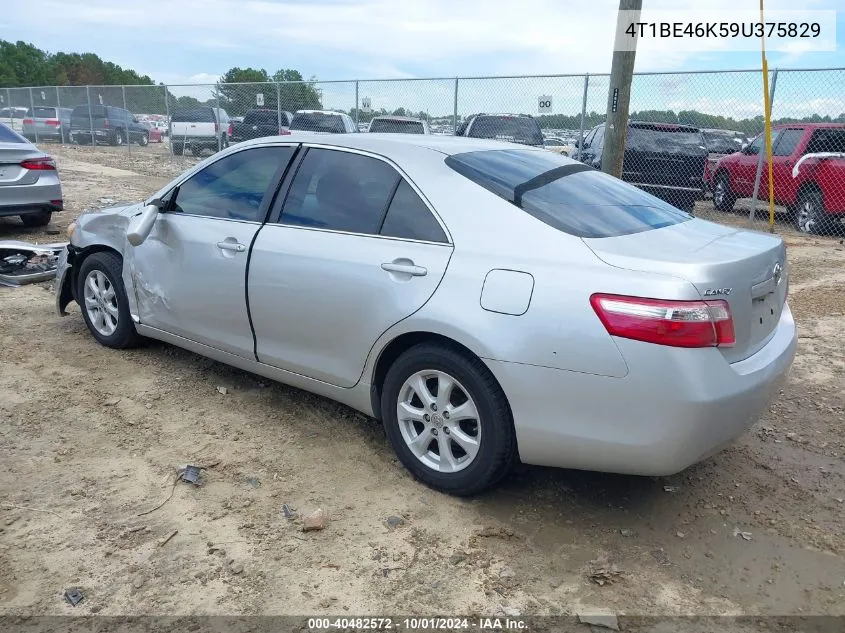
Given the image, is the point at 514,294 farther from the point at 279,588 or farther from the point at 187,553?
the point at 187,553

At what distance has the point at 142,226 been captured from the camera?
13.9ft

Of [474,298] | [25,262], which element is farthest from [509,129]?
[474,298]

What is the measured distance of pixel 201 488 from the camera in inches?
128

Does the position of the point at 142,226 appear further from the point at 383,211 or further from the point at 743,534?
the point at 743,534

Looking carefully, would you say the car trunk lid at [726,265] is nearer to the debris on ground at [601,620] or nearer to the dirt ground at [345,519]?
the dirt ground at [345,519]

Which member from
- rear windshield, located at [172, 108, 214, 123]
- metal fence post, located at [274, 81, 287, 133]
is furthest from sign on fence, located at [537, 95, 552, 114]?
rear windshield, located at [172, 108, 214, 123]

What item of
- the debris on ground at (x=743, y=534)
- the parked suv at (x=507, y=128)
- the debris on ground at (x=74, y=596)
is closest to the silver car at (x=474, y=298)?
the debris on ground at (x=743, y=534)

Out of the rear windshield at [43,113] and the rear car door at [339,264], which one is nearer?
the rear car door at [339,264]

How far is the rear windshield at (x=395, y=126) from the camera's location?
1412 centimetres

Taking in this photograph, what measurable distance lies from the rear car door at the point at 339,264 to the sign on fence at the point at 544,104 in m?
9.07

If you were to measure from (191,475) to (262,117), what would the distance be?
1641 cm

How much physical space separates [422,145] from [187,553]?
2.19 metres

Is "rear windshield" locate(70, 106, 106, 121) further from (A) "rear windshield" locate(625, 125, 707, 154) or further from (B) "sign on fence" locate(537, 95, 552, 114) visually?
(A) "rear windshield" locate(625, 125, 707, 154)

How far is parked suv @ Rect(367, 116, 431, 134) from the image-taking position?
14.1 meters
